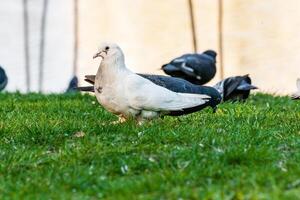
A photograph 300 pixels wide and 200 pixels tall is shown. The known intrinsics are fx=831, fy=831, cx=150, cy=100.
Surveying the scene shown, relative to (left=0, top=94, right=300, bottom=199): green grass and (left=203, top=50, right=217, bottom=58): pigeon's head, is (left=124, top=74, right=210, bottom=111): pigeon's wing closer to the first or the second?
(left=0, top=94, right=300, bottom=199): green grass

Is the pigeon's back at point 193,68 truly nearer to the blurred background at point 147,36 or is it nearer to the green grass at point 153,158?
the blurred background at point 147,36

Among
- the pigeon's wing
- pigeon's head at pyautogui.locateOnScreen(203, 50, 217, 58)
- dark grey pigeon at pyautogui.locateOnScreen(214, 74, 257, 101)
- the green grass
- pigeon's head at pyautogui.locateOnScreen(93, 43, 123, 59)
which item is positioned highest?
pigeon's head at pyautogui.locateOnScreen(93, 43, 123, 59)

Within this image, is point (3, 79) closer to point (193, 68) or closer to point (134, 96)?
point (193, 68)

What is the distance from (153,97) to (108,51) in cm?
56

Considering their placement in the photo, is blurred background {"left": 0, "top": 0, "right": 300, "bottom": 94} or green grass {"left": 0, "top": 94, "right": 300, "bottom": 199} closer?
green grass {"left": 0, "top": 94, "right": 300, "bottom": 199}

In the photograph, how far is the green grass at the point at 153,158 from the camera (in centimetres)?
389

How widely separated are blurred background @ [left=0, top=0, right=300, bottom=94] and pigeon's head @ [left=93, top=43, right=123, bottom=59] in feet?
16.5

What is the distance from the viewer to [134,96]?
5570 mm

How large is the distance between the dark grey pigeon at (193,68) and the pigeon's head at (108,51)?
365 cm

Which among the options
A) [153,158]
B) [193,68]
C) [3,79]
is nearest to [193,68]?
[193,68]

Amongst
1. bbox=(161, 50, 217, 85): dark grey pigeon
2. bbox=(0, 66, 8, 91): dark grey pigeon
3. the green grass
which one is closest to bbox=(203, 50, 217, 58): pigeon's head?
bbox=(161, 50, 217, 85): dark grey pigeon

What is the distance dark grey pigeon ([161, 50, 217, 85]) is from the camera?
961 centimetres

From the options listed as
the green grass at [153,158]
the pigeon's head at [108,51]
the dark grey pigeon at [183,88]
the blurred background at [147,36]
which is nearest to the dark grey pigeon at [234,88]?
the blurred background at [147,36]

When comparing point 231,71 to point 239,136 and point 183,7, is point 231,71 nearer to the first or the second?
point 183,7
